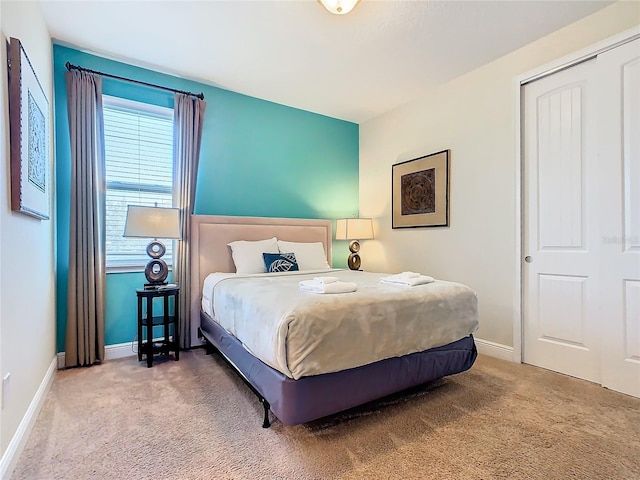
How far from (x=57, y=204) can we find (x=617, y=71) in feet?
14.8

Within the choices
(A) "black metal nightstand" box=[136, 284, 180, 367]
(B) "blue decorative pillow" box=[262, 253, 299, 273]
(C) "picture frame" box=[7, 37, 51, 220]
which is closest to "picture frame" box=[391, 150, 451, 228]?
(B) "blue decorative pillow" box=[262, 253, 299, 273]

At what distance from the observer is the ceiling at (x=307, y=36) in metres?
Answer: 2.37

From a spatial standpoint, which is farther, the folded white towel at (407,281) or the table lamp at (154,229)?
the table lamp at (154,229)

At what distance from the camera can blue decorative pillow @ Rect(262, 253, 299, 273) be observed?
327 centimetres

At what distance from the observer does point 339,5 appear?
2.16 metres

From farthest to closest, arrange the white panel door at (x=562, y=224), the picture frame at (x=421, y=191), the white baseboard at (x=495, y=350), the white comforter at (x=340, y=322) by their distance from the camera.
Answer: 1. the picture frame at (x=421, y=191)
2. the white baseboard at (x=495, y=350)
3. the white panel door at (x=562, y=224)
4. the white comforter at (x=340, y=322)

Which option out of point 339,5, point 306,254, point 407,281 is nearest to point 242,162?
point 306,254

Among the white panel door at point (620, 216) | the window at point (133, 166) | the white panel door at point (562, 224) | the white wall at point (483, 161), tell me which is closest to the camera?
the white panel door at point (620, 216)

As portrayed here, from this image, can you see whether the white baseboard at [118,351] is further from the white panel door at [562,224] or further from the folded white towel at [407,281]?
the white panel door at [562,224]

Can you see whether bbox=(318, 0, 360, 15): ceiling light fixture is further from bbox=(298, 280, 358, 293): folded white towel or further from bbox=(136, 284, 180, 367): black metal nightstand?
bbox=(136, 284, 180, 367): black metal nightstand

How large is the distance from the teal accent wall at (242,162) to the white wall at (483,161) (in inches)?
37.2

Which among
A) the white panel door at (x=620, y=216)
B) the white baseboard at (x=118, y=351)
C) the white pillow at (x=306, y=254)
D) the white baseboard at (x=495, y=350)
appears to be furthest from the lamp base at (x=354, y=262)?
the white baseboard at (x=118, y=351)

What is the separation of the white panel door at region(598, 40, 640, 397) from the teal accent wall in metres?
2.83

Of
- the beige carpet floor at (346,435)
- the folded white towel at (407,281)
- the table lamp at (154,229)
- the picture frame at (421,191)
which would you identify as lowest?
the beige carpet floor at (346,435)
